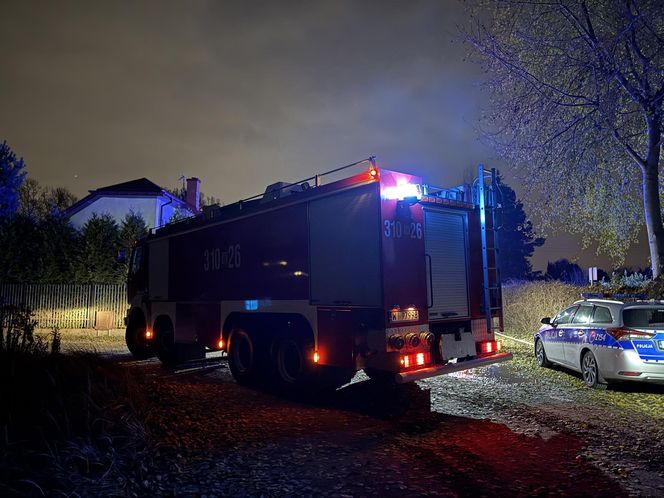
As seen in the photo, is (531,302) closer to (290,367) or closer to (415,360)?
(290,367)

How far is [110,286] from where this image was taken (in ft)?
70.6

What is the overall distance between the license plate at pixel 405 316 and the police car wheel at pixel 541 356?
5236mm

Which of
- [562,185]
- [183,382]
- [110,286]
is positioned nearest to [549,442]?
[183,382]

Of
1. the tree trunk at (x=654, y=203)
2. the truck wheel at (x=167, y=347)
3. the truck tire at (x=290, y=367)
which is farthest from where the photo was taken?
the tree trunk at (x=654, y=203)

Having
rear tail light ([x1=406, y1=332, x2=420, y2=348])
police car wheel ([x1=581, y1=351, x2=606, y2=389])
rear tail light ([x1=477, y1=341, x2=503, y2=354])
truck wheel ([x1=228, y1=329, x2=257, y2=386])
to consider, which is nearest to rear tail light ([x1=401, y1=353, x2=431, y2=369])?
rear tail light ([x1=406, y1=332, x2=420, y2=348])

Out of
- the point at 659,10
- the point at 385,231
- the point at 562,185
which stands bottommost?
the point at 385,231

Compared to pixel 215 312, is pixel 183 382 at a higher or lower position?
lower

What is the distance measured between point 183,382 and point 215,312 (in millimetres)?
1437

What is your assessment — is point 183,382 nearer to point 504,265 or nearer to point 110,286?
point 110,286

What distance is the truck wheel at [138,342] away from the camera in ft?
41.0

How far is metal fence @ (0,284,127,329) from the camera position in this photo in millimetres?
21109

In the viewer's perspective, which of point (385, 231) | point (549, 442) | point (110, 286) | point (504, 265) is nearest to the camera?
point (549, 442)

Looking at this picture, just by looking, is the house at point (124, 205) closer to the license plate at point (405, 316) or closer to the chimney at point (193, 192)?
the chimney at point (193, 192)

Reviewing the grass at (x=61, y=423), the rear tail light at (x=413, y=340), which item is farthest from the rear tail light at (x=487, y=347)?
the grass at (x=61, y=423)
